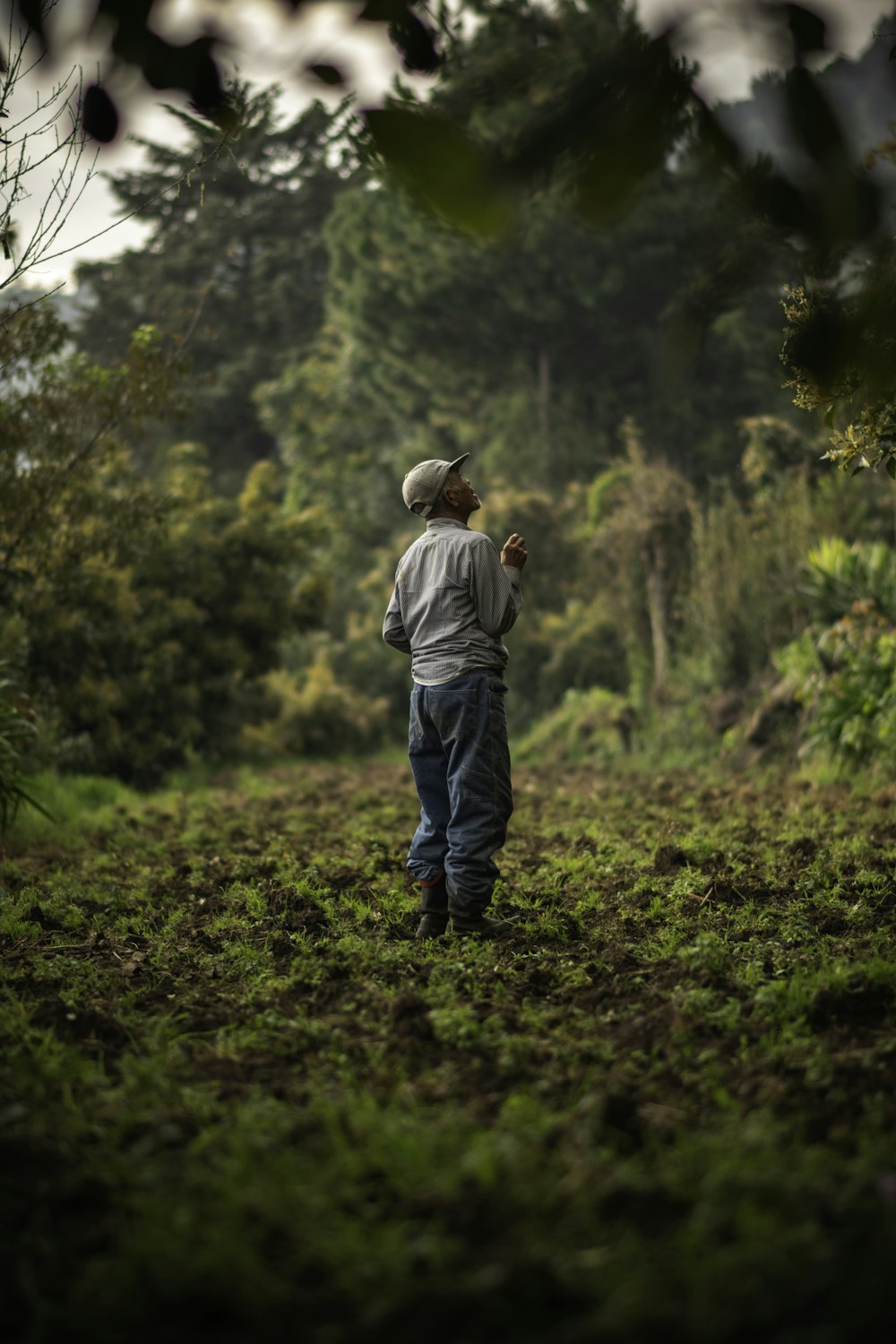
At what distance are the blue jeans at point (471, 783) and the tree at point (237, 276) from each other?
24.7 m

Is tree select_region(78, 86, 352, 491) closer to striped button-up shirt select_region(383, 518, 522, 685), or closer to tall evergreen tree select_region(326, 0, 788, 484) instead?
tall evergreen tree select_region(326, 0, 788, 484)

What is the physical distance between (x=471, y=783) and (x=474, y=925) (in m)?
0.59

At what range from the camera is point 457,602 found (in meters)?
5.31

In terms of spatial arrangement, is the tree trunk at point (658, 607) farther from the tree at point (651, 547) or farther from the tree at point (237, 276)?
the tree at point (237, 276)

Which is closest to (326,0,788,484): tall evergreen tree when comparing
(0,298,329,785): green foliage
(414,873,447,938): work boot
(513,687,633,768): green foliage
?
(513,687,633,768): green foliage

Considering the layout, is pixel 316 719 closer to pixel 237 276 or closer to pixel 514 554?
pixel 514 554

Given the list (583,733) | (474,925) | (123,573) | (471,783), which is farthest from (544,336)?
(474,925)

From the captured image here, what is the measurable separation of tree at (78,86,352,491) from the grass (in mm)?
24497

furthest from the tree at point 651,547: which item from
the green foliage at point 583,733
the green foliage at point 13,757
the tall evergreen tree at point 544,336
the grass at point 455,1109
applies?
the grass at point 455,1109

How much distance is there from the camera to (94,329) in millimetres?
28672

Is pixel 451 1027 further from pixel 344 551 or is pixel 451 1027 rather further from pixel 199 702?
pixel 344 551

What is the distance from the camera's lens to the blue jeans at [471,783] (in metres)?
5.21

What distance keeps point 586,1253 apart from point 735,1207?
1.10 ft

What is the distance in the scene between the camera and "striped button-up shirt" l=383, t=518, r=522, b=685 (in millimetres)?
5262
